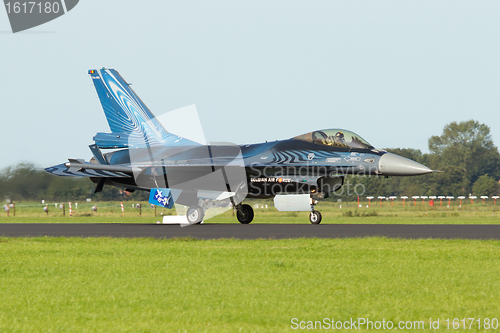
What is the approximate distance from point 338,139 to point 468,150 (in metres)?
80.8

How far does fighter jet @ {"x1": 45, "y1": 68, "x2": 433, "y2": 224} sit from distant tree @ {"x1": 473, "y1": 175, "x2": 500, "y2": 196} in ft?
189

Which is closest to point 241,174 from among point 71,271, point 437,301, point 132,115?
point 132,115

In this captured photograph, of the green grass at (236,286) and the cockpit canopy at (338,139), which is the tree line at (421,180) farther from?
the green grass at (236,286)

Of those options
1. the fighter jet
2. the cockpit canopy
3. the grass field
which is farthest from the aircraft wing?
the cockpit canopy

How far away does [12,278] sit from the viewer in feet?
27.0

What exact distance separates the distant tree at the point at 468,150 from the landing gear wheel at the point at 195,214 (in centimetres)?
6902

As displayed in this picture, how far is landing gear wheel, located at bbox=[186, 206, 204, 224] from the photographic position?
2288 cm

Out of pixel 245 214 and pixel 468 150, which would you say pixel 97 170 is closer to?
pixel 245 214

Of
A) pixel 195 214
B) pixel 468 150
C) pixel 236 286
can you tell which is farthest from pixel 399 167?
pixel 468 150

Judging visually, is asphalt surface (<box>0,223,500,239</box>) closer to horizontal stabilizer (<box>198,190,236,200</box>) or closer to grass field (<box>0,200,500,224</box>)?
horizontal stabilizer (<box>198,190,236,200</box>)

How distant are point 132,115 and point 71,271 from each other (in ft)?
57.8

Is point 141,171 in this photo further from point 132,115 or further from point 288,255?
point 288,255

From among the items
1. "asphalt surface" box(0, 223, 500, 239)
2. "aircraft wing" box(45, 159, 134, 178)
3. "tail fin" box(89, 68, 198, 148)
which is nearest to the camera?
"asphalt surface" box(0, 223, 500, 239)

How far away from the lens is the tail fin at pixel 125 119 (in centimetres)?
2570
